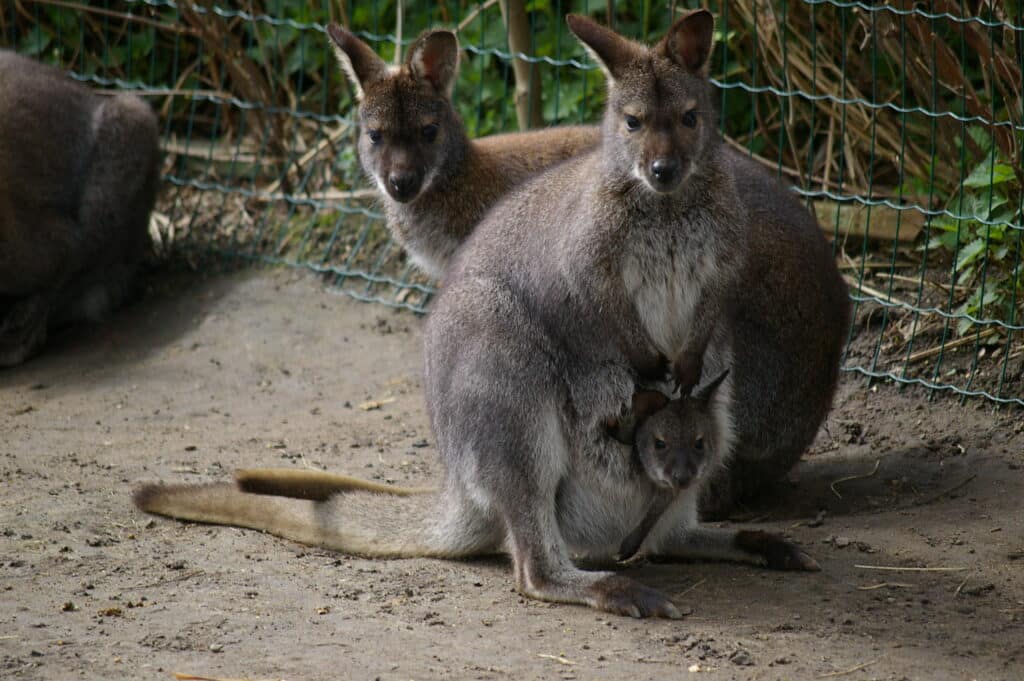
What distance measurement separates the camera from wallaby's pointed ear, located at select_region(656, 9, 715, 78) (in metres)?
4.21

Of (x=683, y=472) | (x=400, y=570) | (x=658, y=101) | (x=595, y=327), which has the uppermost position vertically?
(x=658, y=101)

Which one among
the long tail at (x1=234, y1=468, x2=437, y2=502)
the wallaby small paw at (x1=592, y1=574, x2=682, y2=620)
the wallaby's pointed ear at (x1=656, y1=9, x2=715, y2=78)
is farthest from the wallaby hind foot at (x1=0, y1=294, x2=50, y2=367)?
the wallaby's pointed ear at (x1=656, y1=9, x2=715, y2=78)

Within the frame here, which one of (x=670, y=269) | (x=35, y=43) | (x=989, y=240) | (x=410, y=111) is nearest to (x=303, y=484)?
(x=670, y=269)

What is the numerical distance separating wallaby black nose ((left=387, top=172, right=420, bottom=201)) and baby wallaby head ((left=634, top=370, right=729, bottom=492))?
1976mm

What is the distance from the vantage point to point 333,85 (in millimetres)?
8859

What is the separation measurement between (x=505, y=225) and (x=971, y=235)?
2.49 meters

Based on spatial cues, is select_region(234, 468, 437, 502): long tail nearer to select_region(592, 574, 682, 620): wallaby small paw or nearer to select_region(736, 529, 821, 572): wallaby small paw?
select_region(592, 574, 682, 620): wallaby small paw

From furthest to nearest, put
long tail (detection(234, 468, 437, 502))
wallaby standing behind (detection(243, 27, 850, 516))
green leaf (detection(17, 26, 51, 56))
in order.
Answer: green leaf (detection(17, 26, 51, 56))
wallaby standing behind (detection(243, 27, 850, 516))
long tail (detection(234, 468, 437, 502))

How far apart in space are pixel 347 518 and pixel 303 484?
0.87 feet

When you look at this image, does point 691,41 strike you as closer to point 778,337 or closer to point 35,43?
point 778,337

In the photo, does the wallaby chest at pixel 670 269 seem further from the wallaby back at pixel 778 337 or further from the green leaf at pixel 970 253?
the green leaf at pixel 970 253

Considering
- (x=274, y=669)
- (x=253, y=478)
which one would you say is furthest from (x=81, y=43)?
(x=274, y=669)

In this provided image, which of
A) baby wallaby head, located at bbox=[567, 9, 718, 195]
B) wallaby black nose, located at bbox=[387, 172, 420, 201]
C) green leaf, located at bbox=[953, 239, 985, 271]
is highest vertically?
baby wallaby head, located at bbox=[567, 9, 718, 195]

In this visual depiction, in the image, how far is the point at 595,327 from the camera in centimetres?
424
